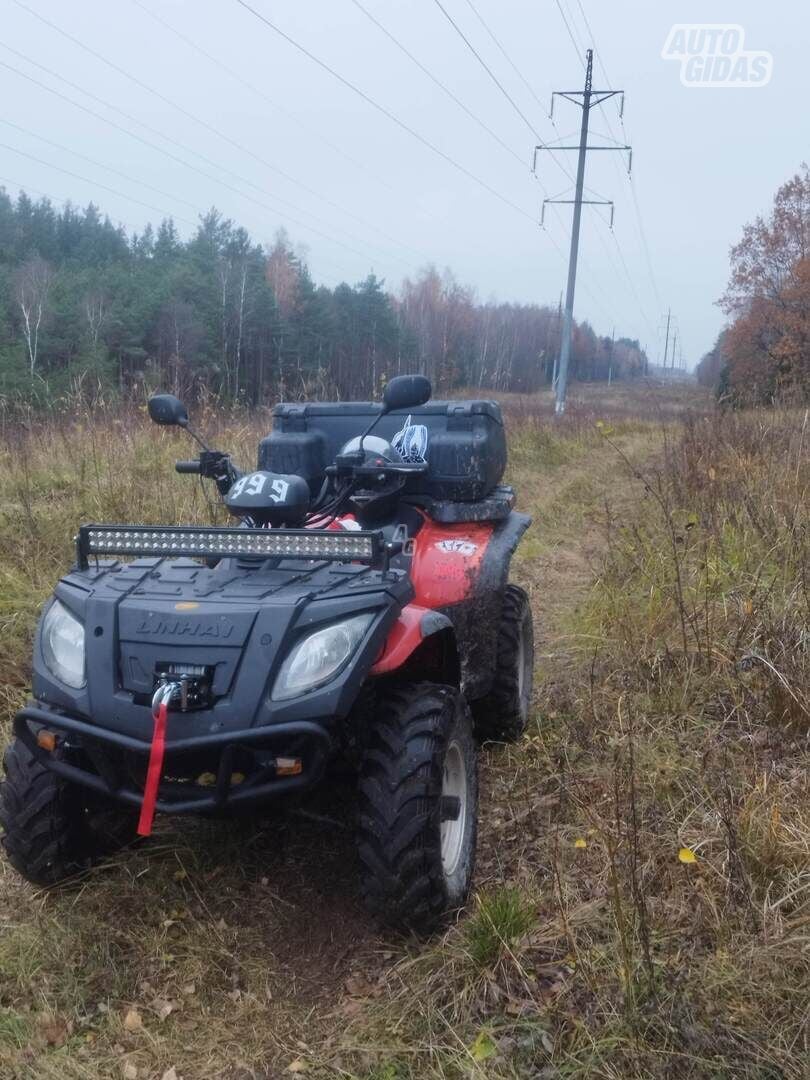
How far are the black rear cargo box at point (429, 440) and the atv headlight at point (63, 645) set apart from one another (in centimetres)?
143

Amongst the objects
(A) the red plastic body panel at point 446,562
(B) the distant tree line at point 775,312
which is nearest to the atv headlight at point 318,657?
(A) the red plastic body panel at point 446,562

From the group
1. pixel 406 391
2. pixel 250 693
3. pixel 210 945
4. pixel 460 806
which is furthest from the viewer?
pixel 406 391

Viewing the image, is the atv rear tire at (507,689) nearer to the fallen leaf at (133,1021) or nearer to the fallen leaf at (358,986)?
the fallen leaf at (358,986)

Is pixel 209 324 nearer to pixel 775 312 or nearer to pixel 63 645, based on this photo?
pixel 775 312

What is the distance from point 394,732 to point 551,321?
34.7 m

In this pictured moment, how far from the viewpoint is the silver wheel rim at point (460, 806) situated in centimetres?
Result: 268

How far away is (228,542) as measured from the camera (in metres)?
2.64

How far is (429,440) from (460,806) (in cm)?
149

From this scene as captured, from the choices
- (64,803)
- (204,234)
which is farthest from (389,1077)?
(204,234)

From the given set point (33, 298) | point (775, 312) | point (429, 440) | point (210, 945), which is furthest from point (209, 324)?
point (210, 945)

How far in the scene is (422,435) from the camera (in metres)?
3.74

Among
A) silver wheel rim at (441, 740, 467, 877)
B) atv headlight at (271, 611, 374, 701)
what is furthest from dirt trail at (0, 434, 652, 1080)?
atv headlight at (271, 611, 374, 701)

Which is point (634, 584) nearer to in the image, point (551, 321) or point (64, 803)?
point (64, 803)

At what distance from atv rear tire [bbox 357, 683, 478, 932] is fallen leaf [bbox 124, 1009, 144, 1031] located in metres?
0.61
